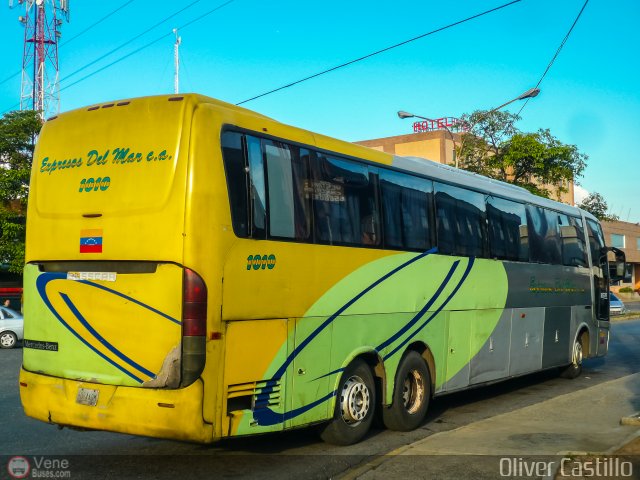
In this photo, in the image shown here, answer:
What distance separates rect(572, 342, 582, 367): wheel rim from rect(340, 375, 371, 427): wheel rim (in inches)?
319

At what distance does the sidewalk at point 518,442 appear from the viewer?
7.12 metres

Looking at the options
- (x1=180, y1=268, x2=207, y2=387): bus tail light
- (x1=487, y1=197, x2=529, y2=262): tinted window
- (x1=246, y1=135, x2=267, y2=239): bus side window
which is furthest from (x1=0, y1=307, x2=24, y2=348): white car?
(x1=180, y1=268, x2=207, y2=387): bus tail light

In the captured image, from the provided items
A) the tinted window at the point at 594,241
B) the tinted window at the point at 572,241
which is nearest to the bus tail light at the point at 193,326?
the tinted window at the point at 572,241

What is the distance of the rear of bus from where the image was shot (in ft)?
21.3

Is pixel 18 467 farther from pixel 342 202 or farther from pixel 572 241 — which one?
pixel 572 241

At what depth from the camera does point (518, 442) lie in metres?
8.34

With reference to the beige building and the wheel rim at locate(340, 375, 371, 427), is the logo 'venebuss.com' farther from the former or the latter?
the beige building

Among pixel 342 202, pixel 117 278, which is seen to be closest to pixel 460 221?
pixel 342 202

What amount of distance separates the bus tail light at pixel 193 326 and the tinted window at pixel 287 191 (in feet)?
3.60

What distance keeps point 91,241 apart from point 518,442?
5.14 metres

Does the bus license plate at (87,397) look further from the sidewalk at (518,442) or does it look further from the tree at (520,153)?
the tree at (520,153)

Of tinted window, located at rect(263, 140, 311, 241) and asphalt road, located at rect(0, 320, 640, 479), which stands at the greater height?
tinted window, located at rect(263, 140, 311, 241)

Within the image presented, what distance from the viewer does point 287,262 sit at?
24.5 feet

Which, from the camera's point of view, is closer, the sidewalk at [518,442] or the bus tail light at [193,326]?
the bus tail light at [193,326]
